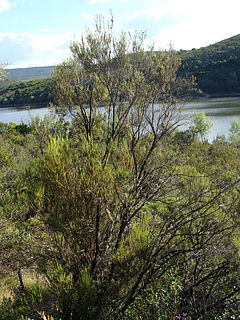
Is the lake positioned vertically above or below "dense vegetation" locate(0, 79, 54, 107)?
below

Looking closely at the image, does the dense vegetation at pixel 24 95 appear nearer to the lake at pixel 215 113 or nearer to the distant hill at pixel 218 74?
the lake at pixel 215 113

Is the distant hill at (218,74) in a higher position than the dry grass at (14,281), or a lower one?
higher

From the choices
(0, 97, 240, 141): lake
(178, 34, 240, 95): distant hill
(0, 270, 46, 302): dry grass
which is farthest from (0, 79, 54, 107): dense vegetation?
(0, 270, 46, 302): dry grass

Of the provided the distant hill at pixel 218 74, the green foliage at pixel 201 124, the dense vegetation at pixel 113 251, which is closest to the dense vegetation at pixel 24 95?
the green foliage at pixel 201 124

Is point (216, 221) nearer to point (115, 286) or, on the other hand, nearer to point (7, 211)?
point (115, 286)

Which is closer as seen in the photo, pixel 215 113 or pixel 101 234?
pixel 101 234

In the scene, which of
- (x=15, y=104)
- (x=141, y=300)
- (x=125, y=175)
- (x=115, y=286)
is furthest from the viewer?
(x=15, y=104)

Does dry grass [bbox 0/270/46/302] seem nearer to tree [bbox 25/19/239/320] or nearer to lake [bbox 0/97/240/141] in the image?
tree [bbox 25/19/239/320]

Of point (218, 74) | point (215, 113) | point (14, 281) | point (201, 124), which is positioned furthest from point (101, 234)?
point (218, 74)

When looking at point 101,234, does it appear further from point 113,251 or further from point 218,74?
point 218,74

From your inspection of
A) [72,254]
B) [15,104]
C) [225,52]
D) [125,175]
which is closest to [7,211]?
[72,254]

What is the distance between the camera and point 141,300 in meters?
4.09

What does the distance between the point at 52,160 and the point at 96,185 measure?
2.56 ft

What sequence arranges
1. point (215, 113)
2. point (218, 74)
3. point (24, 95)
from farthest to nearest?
point (24, 95)
point (218, 74)
point (215, 113)
